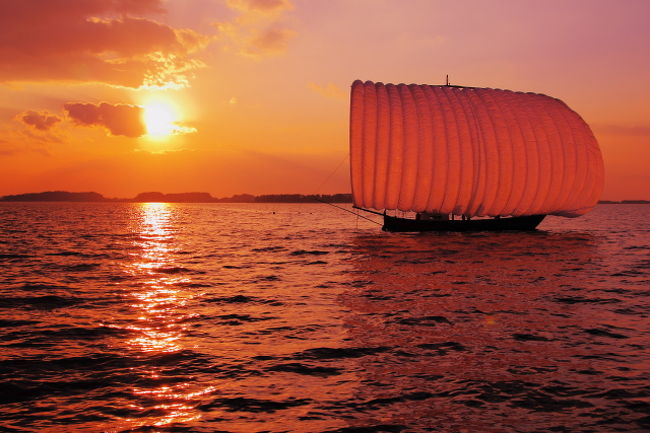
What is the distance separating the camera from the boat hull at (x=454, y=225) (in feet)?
149

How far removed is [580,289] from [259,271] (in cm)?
1239

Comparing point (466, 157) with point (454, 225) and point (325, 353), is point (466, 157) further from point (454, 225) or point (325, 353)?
point (325, 353)

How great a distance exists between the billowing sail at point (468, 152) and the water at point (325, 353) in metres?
22.4

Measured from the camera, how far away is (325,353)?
9680mm

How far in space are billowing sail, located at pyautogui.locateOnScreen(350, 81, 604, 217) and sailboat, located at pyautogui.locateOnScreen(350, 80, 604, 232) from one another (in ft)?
0.27

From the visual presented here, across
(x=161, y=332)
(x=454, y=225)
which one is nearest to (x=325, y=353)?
(x=161, y=332)

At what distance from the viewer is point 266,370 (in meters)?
8.67

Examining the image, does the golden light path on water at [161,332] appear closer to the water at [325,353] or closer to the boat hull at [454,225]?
the water at [325,353]

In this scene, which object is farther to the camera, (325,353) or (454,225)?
(454,225)

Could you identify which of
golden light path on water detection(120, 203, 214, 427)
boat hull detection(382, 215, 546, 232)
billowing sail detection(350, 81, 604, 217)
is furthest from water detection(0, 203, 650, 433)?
boat hull detection(382, 215, 546, 232)

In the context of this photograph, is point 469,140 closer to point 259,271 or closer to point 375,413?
point 259,271

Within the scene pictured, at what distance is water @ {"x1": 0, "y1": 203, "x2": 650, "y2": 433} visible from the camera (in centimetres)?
678

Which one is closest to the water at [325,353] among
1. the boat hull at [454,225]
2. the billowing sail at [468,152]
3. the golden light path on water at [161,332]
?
the golden light path on water at [161,332]

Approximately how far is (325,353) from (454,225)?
3794 cm
